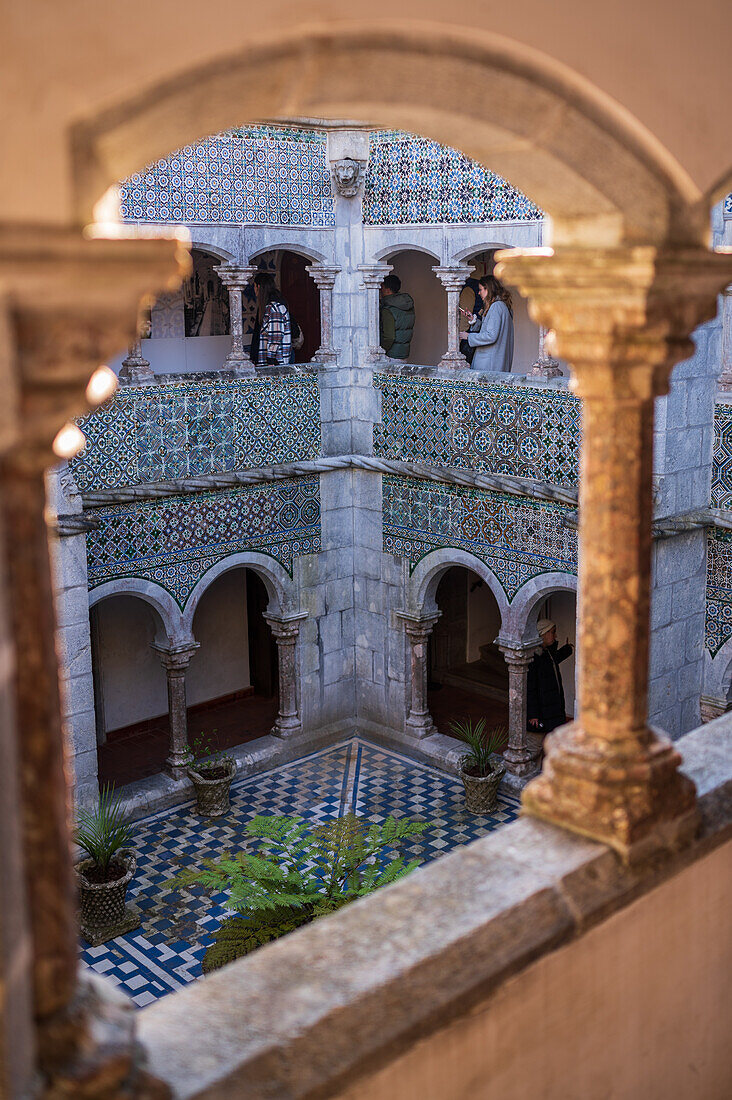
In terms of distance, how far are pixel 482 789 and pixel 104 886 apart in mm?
3348

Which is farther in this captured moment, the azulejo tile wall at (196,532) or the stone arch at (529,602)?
the stone arch at (529,602)

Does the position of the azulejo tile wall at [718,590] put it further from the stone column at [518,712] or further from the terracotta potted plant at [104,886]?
the terracotta potted plant at [104,886]

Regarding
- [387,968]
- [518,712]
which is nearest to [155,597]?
[518,712]

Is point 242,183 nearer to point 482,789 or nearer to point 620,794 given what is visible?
point 482,789

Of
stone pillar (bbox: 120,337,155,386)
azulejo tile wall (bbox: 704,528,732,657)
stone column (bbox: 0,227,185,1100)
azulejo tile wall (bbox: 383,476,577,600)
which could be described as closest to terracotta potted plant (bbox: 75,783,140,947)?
stone pillar (bbox: 120,337,155,386)

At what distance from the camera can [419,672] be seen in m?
11.5

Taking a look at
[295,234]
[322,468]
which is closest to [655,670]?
[322,468]

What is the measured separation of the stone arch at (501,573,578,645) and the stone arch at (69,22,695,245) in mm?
7293

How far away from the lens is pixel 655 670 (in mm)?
9195

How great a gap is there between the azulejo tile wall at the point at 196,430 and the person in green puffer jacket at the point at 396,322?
3.94 ft

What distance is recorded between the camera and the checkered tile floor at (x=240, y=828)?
819cm

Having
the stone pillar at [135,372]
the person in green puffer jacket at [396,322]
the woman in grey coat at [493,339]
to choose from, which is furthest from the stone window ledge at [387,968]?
the person in green puffer jacket at [396,322]

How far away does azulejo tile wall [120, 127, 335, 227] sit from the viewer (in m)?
9.74

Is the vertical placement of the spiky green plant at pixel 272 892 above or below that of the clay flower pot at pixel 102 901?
above
